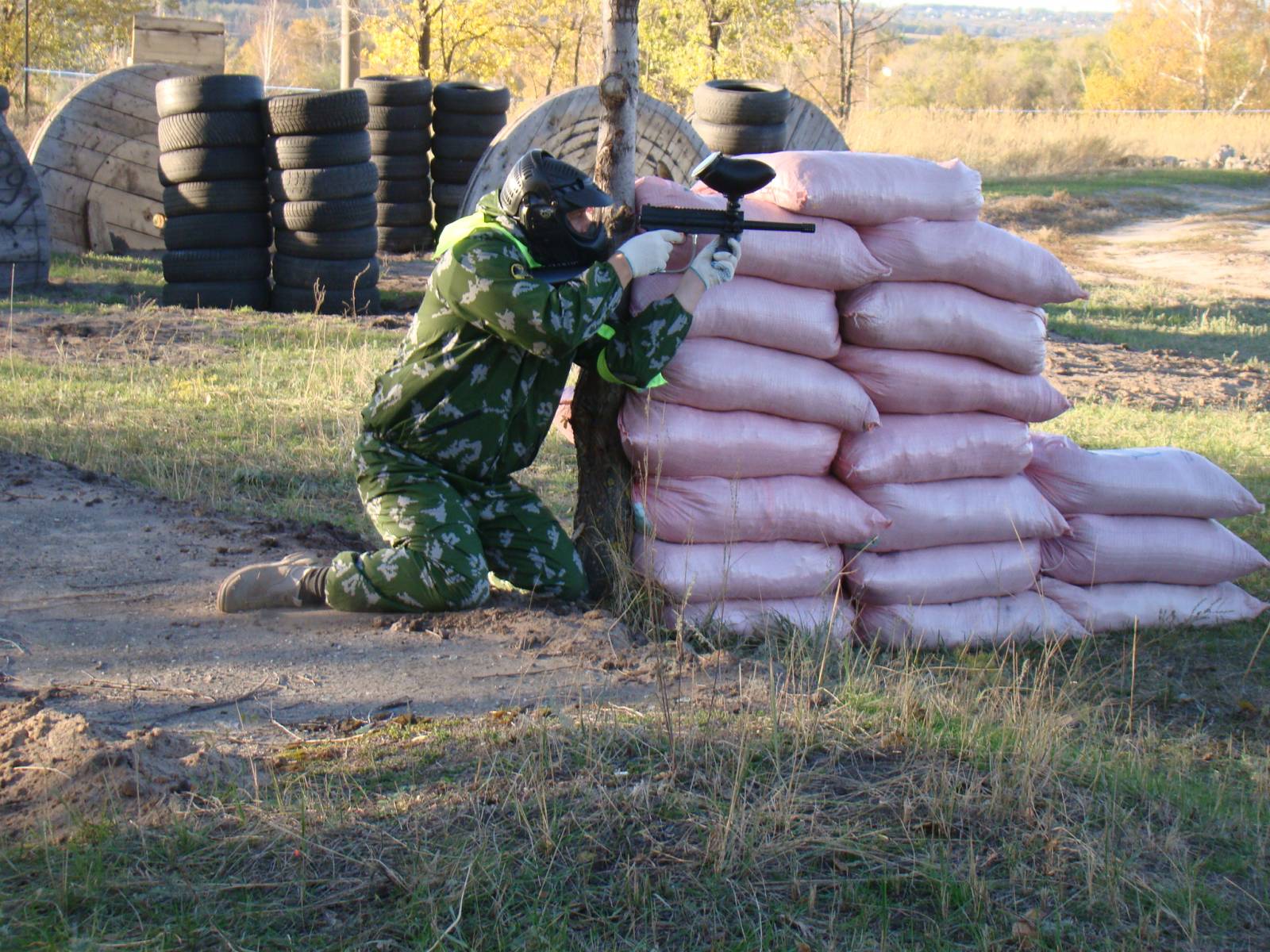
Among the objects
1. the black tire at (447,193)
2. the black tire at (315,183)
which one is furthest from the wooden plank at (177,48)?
the black tire at (315,183)

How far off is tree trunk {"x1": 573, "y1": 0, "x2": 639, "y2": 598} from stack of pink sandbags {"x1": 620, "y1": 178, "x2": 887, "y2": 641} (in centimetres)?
9

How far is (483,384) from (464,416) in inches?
4.9

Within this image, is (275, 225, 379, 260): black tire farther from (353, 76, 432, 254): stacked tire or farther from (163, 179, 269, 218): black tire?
(353, 76, 432, 254): stacked tire

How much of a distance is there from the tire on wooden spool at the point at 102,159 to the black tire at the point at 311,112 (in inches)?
129

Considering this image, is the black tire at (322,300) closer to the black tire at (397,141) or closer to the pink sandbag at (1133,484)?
the black tire at (397,141)

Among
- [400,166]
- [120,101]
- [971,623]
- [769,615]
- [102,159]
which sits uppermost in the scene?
[120,101]

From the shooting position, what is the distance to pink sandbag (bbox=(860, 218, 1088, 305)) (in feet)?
15.3

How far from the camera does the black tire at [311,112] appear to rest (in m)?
9.83

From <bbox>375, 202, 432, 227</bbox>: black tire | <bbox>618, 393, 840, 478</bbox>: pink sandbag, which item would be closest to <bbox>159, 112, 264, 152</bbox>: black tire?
<bbox>375, 202, 432, 227</bbox>: black tire

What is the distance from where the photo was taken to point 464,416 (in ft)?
13.9

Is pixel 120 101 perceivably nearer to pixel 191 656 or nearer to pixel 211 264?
pixel 211 264

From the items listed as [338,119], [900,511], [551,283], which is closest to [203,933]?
[551,283]

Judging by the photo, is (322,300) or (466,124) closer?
(322,300)

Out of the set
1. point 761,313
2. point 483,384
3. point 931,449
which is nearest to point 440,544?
point 483,384
